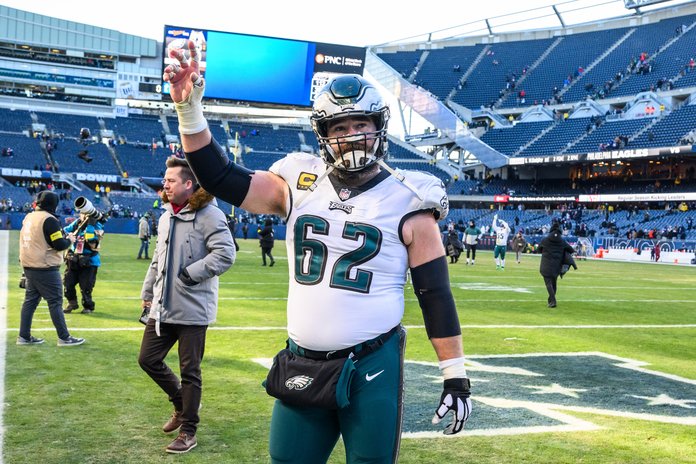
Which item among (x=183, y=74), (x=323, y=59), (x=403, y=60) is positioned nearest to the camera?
(x=183, y=74)

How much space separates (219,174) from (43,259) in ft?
19.2

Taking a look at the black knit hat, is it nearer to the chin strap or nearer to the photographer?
the photographer

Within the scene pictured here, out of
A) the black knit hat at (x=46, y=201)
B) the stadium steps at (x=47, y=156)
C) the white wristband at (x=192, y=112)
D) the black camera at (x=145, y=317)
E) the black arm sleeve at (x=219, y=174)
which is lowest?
the black camera at (x=145, y=317)

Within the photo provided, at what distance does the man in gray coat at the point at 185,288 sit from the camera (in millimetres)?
5039

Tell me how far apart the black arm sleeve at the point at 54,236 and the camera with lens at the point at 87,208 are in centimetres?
178

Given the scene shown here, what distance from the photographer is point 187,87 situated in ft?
9.28

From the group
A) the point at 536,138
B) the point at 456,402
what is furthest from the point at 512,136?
the point at 456,402

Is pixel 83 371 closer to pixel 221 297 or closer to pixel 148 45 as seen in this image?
pixel 221 297

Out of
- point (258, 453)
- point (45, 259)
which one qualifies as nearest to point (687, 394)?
point (258, 453)

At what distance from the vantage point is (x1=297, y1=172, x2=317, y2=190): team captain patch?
3.07 metres

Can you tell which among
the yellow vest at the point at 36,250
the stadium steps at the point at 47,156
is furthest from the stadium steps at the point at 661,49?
the yellow vest at the point at 36,250

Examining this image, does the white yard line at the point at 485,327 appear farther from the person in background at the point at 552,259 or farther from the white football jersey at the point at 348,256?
the white football jersey at the point at 348,256

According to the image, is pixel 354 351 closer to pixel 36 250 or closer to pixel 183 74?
pixel 183 74

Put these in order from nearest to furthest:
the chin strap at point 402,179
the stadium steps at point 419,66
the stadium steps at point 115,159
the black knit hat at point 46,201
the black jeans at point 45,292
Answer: the chin strap at point 402,179
the black jeans at point 45,292
the black knit hat at point 46,201
the stadium steps at point 115,159
the stadium steps at point 419,66
